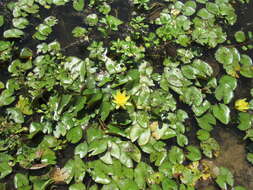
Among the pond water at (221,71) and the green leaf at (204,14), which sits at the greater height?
the green leaf at (204,14)

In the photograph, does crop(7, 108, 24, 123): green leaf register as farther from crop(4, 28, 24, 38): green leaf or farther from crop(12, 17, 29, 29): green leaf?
crop(12, 17, 29, 29): green leaf

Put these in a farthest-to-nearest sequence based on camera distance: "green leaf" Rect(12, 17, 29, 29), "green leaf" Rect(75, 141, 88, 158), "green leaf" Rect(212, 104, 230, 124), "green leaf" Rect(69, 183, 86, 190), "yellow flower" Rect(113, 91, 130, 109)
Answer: "green leaf" Rect(12, 17, 29, 29) → "green leaf" Rect(212, 104, 230, 124) → "yellow flower" Rect(113, 91, 130, 109) → "green leaf" Rect(75, 141, 88, 158) → "green leaf" Rect(69, 183, 86, 190)

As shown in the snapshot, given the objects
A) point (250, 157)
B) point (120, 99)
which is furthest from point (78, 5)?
point (250, 157)

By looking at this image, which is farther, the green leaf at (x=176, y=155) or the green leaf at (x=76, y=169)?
the green leaf at (x=176, y=155)

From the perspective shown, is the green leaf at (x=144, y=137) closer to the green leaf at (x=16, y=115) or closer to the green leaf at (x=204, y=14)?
the green leaf at (x=16, y=115)

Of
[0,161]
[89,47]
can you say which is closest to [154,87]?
[89,47]

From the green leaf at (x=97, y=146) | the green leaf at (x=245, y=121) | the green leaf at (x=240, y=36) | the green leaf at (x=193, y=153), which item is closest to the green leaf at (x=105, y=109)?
the green leaf at (x=97, y=146)

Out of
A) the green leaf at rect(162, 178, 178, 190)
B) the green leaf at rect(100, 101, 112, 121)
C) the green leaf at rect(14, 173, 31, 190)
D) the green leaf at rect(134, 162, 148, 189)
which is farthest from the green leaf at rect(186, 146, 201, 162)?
the green leaf at rect(14, 173, 31, 190)
